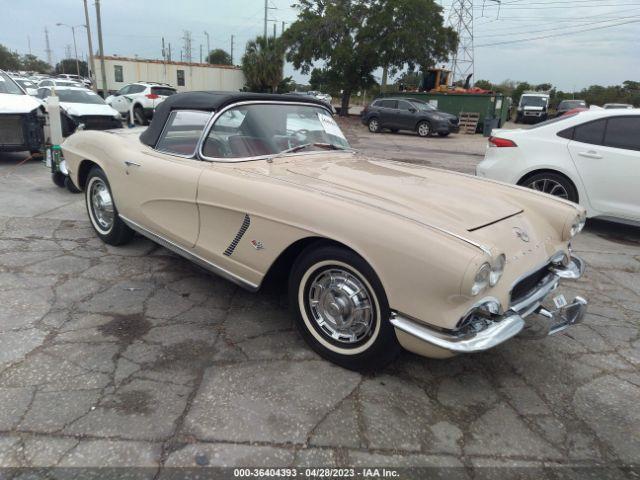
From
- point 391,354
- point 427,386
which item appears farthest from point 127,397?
point 427,386

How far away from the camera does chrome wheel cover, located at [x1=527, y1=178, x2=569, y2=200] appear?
5.68m

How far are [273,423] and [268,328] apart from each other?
36.4 inches

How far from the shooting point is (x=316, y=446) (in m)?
2.13

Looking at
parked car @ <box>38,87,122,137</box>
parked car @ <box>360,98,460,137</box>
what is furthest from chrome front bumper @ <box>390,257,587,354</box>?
parked car @ <box>360,98,460,137</box>

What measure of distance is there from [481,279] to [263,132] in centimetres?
203

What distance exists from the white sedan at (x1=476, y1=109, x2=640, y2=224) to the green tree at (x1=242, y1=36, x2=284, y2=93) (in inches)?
1178

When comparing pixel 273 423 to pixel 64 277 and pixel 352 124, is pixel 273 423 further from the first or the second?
pixel 352 124

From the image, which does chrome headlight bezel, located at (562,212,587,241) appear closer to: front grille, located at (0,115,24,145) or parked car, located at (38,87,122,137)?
front grille, located at (0,115,24,145)

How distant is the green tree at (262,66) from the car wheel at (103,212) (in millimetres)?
30927

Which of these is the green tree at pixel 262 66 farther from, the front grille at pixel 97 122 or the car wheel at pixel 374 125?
the front grille at pixel 97 122

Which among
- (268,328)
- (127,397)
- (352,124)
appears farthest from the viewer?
(352,124)

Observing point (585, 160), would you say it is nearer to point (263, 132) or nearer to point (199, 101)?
point (263, 132)

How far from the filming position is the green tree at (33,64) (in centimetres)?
8855

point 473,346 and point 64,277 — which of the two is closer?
point 473,346
